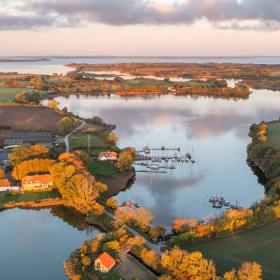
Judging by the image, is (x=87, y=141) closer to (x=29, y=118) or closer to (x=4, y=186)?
(x=4, y=186)

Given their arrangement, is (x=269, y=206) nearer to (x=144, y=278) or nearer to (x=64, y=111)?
(x=144, y=278)

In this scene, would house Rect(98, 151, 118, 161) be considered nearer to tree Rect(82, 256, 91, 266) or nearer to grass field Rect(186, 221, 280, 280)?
grass field Rect(186, 221, 280, 280)

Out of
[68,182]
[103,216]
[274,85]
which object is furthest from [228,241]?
[274,85]

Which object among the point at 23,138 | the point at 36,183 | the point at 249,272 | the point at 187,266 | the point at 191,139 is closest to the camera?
the point at 249,272

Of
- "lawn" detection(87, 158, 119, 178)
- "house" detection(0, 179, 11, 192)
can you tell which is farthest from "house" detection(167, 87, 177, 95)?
"house" detection(0, 179, 11, 192)

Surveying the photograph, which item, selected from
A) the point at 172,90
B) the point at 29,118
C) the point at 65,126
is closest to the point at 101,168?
the point at 65,126

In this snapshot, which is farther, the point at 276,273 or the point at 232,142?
the point at 232,142

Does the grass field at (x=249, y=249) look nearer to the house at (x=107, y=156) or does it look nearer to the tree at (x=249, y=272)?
the tree at (x=249, y=272)

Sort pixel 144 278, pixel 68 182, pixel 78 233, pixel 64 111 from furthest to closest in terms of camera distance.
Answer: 1. pixel 64 111
2. pixel 68 182
3. pixel 78 233
4. pixel 144 278
